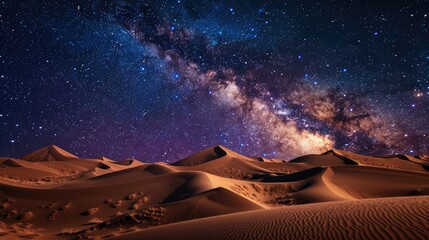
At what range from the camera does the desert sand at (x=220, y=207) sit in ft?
19.6

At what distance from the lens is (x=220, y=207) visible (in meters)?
13.4

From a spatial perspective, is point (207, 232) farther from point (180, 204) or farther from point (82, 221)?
point (82, 221)

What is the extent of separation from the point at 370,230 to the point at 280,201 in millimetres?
14773

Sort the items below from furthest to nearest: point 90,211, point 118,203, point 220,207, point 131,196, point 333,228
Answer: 1. point 131,196
2. point 118,203
3. point 90,211
4. point 220,207
5. point 333,228

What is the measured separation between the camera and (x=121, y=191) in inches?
754

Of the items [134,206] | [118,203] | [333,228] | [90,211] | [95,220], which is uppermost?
[333,228]

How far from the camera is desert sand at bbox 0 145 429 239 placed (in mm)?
5984

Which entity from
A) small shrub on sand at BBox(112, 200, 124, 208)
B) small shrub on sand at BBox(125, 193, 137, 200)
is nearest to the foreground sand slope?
small shrub on sand at BBox(112, 200, 124, 208)

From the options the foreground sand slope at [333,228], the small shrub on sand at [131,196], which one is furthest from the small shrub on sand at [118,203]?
the foreground sand slope at [333,228]

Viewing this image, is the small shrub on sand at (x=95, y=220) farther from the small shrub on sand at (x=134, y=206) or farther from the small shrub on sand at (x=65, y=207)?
the small shrub on sand at (x=65, y=207)

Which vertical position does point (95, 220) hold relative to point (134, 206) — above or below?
below

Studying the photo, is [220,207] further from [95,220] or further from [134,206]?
[95,220]

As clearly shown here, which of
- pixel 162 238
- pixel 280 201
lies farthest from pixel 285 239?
pixel 280 201

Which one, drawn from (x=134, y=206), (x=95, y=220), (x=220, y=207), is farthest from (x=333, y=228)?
(x=134, y=206)
